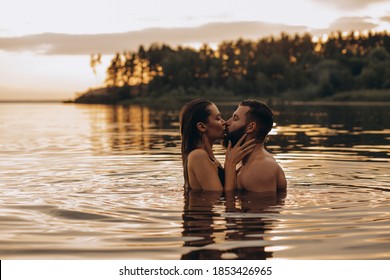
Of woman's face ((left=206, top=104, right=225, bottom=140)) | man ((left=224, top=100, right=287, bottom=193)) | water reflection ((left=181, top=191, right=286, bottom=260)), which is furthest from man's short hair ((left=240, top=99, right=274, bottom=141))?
water reflection ((left=181, top=191, right=286, bottom=260))

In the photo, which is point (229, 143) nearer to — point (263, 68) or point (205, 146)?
point (205, 146)

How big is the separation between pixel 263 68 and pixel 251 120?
106 meters

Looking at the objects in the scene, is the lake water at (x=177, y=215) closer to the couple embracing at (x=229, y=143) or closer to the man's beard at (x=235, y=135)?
the couple embracing at (x=229, y=143)

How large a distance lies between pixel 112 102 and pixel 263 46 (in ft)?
118

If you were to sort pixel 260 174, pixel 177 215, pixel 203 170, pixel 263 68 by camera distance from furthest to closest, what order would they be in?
pixel 263 68 → pixel 260 174 → pixel 203 170 → pixel 177 215

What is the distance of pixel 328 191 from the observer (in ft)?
32.0

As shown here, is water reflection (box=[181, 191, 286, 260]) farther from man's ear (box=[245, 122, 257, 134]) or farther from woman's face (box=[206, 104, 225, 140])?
man's ear (box=[245, 122, 257, 134])

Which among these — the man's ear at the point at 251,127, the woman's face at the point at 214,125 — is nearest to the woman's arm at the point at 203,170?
the woman's face at the point at 214,125

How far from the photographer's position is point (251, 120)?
28.3 ft

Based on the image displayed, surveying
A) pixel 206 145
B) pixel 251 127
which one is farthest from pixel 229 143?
pixel 251 127

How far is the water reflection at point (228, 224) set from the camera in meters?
6.01

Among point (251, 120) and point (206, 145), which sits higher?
point (251, 120)
